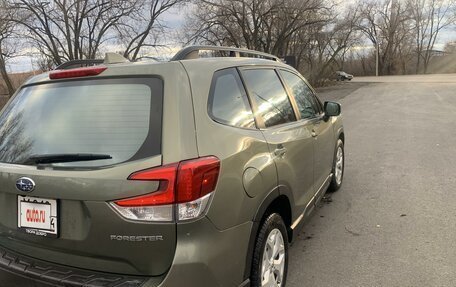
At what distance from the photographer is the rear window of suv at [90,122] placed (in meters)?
2.33

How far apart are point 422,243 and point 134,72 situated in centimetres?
313

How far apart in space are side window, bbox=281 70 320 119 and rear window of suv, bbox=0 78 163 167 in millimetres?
1882

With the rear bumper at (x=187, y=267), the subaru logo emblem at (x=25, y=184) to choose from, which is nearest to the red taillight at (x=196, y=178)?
the rear bumper at (x=187, y=267)

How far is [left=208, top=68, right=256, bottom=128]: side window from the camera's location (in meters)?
2.67

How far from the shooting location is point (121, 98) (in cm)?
247

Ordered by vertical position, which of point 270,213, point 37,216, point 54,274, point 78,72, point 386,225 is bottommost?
point 386,225

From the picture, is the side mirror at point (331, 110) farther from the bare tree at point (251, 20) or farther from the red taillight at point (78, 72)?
the bare tree at point (251, 20)

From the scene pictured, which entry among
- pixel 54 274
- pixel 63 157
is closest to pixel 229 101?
pixel 63 157

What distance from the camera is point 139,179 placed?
220 cm

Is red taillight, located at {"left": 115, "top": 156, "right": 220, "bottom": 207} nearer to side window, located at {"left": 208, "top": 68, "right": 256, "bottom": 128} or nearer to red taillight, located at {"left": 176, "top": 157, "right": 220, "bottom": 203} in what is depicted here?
red taillight, located at {"left": 176, "top": 157, "right": 220, "bottom": 203}

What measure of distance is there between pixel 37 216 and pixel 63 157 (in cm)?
35

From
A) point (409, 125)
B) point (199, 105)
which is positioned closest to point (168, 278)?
point (199, 105)

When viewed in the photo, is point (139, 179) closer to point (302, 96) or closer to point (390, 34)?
point (302, 96)

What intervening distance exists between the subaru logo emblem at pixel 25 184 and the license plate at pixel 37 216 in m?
0.05
